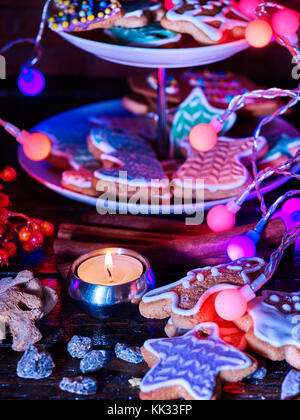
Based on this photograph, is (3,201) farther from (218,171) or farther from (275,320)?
(275,320)

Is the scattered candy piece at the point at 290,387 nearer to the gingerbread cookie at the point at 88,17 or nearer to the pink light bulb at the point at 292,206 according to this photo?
the pink light bulb at the point at 292,206

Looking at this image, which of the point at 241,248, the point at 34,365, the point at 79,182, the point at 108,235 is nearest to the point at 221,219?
the point at 241,248

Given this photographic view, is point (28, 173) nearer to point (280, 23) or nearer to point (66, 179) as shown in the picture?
point (66, 179)

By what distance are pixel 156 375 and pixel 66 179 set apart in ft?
1.94

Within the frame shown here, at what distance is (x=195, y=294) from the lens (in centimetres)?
88

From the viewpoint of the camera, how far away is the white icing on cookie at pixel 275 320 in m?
0.81

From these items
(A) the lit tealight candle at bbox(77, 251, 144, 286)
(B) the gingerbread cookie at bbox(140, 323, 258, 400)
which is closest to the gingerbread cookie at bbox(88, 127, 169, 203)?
(A) the lit tealight candle at bbox(77, 251, 144, 286)

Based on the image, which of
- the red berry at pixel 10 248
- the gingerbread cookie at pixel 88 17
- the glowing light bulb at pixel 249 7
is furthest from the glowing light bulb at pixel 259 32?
the red berry at pixel 10 248

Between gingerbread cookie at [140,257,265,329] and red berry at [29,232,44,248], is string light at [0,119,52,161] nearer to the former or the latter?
red berry at [29,232,44,248]

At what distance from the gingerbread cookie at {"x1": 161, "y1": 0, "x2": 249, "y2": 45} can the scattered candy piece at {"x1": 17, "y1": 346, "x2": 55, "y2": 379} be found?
0.68m

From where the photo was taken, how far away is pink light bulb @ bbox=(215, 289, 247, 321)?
0.83 m

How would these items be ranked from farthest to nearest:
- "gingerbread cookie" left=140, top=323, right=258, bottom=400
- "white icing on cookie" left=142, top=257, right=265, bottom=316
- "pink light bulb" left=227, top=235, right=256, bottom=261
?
"pink light bulb" left=227, top=235, right=256, bottom=261, "white icing on cookie" left=142, top=257, right=265, bottom=316, "gingerbread cookie" left=140, top=323, right=258, bottom=400

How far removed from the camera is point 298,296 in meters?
0.89

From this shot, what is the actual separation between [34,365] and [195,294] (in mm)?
262
